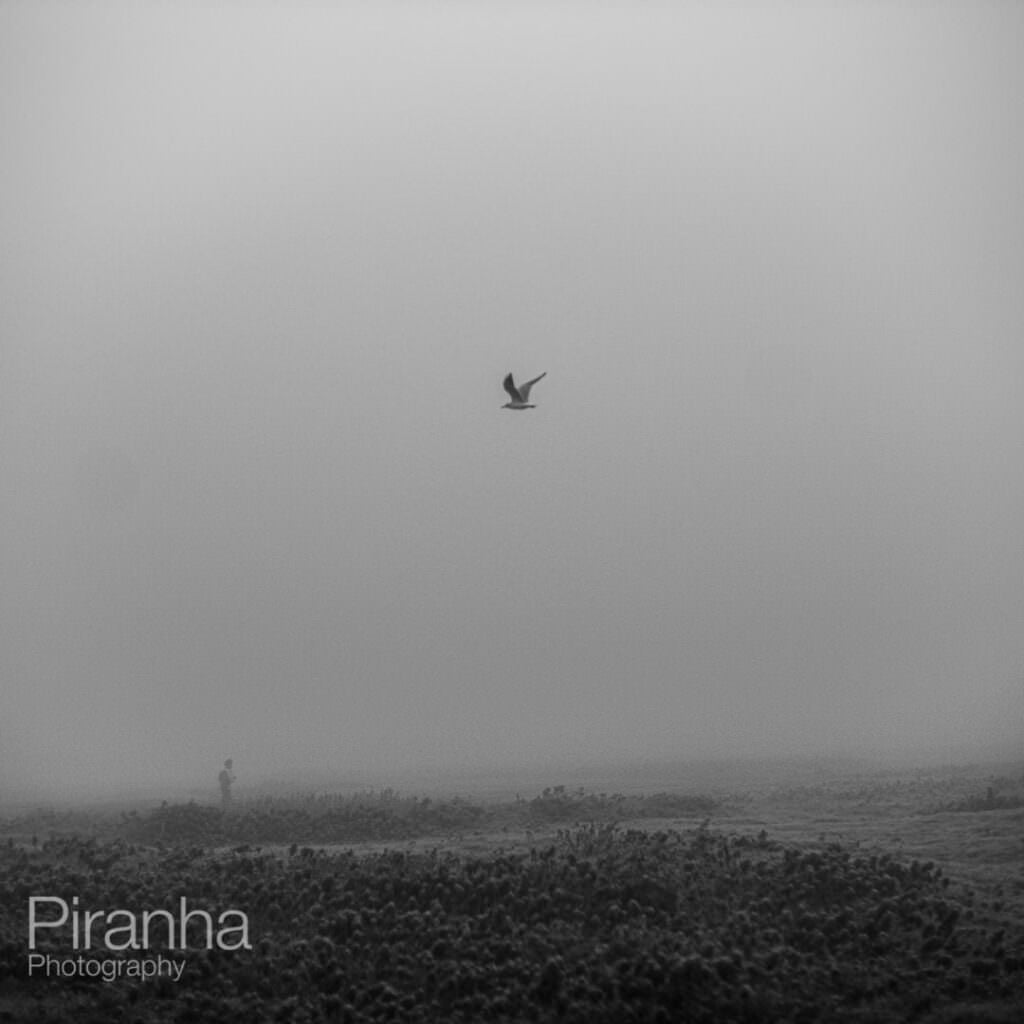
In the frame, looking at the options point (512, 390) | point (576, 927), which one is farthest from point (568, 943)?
point (512, 390)

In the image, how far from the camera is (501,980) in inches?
738

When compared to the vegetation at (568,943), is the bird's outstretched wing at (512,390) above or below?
above

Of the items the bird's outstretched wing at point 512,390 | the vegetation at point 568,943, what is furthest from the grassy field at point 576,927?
the bird's outstretched wing at point 512,390

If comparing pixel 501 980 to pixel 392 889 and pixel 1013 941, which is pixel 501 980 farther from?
pixel 1013 941

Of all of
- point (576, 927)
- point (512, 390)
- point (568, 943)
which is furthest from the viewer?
point (512, 390)

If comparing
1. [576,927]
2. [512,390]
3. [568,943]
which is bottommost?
[568,943]

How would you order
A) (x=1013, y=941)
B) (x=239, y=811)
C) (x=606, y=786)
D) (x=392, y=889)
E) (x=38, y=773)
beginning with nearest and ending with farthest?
1. (x=1013, y=941)
2. (x=392, y=889)
3. (x=239, y=811)
4. (x=606, y=786)
5. (x=38, y=773)

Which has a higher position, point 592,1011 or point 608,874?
point 608,874

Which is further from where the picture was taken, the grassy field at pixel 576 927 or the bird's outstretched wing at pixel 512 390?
the bird's outstretched wing at pixel 512 390

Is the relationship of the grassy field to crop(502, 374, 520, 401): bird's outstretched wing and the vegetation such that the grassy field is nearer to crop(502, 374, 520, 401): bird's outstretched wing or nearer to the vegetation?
the vegetation

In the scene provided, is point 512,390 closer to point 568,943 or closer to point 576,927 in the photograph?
point 576,927

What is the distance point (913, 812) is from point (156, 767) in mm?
93336

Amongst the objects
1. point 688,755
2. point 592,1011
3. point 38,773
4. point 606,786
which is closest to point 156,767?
point 38,773

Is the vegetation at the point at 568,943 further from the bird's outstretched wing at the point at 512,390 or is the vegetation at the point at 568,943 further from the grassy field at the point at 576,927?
the bird's outstretched wing at the point at 512,390
